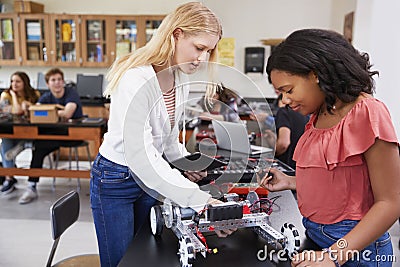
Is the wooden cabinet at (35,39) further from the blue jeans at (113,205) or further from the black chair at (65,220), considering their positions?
the blue jeans at (113,205)

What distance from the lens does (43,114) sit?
10.9 feet

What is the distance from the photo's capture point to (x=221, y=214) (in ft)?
3.04

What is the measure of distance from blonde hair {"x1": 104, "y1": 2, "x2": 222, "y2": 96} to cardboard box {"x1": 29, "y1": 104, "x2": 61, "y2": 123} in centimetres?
245

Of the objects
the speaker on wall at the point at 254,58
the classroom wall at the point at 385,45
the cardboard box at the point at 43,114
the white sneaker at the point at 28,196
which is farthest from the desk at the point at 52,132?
the speaker on wall at the point at 254,58

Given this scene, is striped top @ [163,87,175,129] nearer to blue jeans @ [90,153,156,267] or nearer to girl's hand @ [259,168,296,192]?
blue jeans @ [90,153,156,267]

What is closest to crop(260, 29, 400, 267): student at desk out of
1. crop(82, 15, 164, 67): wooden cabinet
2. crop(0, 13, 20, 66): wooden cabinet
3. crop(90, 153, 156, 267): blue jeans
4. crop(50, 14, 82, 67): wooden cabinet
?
crop(90, 153, 156, 267): blue jeans

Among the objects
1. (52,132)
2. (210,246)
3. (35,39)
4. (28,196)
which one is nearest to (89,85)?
(35,39)

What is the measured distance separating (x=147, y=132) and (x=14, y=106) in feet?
11.1

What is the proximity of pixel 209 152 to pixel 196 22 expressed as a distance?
0.59 m

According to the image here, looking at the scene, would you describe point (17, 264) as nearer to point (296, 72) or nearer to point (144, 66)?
point (144, 66)

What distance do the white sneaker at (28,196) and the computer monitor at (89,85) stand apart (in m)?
2.00

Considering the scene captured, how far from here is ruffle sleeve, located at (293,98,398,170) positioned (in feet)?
2.60

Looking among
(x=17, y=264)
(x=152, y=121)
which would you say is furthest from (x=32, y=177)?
(x=152, y=121)

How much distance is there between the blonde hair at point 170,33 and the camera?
103 centimetres
